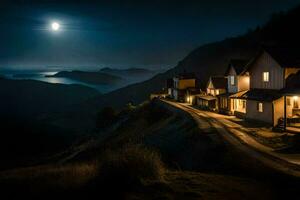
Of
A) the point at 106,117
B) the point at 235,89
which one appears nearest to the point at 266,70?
the point at 235,89

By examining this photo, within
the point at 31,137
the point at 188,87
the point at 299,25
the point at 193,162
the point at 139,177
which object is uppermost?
the point at 299,25

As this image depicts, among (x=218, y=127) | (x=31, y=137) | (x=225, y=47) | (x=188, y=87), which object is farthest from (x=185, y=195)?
(x=225, y=47)

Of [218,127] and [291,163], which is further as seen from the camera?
Result: [218,127]

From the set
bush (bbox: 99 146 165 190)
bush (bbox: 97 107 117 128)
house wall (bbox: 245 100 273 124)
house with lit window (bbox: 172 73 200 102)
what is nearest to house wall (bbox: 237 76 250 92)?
house wall (bbox: 245 100 273 124)

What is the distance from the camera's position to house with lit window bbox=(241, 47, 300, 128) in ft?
92.3

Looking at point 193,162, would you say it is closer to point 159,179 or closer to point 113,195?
point 159,179

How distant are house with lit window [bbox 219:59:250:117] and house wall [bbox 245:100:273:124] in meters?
3.44

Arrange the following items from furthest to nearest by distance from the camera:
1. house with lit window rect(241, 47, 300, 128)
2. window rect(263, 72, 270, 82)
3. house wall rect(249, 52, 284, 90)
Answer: window rect(263, 72, 270, 82)
house wall rect(249, 52, 284, 90)
house with lit window rect(241, 47, 300, 128)

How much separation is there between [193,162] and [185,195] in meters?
9.04

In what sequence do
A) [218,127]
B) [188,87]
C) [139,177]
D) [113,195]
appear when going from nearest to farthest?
[113,195] < [139,177] < [218,127] < [188,87]

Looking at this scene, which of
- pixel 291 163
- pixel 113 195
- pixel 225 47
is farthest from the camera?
pixel 225 47

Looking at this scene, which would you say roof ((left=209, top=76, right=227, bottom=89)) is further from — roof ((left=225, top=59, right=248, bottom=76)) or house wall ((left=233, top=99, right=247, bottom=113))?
house wall ((left=233, top=99, right=247, bottom=113))

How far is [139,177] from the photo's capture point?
9.95m

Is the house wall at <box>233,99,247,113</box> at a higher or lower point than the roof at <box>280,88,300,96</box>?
lower
